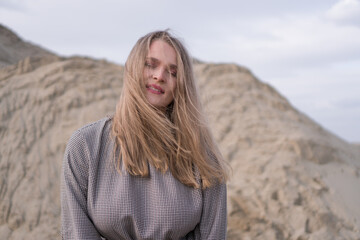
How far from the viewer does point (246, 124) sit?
593 cm

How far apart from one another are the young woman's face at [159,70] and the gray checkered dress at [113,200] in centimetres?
30

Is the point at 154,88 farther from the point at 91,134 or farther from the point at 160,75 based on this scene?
the point at 91,134

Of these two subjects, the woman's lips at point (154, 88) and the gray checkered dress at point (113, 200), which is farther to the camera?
the woman's lips at point (154, 88)

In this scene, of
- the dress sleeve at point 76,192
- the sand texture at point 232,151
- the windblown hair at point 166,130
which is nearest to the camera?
the dress sleeve at point 76,192

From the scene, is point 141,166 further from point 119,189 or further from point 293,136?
point 293,136

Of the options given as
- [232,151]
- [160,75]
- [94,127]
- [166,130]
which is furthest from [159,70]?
[232,151]

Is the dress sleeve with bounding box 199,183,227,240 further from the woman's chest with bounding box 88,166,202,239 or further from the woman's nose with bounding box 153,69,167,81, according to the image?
the woman's nose with bounding box 153,69,167,81

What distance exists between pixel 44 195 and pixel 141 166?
10.5ft

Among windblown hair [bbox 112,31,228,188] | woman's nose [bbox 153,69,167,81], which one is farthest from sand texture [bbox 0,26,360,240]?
woman's nose [bbox 153,69,167,81]

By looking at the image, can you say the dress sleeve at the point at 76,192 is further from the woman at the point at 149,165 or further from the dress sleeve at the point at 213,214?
the dress sleeve at the point at 213,214

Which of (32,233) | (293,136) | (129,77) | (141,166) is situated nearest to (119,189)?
(141,166)

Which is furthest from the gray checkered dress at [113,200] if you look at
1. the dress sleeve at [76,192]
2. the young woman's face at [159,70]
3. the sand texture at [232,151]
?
the sand texture at [232,151]

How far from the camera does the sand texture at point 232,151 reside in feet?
15.6

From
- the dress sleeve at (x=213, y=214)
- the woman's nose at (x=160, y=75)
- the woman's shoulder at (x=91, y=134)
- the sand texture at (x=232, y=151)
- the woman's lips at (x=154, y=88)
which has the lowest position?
the sand texture at (x=232, y=151)
